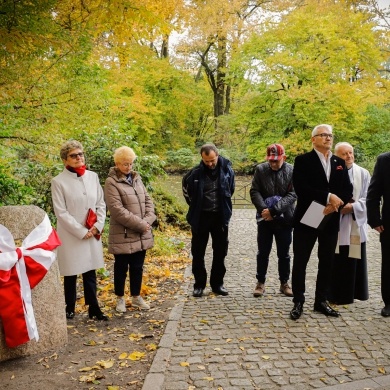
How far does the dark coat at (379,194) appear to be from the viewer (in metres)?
5.14

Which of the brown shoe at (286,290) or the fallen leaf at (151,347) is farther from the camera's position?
the brown shoe at (286,290)

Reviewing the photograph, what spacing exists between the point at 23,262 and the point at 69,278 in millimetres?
1112

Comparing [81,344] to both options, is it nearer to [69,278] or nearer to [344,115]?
[69,278]

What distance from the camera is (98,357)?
4.10m

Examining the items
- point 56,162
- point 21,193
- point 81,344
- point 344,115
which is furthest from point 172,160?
point 81,344

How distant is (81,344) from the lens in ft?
14.4

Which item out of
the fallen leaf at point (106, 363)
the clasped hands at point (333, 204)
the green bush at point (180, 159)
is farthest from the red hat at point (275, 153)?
the green bush at point (180, 159)

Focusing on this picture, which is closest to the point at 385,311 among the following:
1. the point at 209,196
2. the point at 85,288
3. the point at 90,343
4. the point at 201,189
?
the point at 209,196

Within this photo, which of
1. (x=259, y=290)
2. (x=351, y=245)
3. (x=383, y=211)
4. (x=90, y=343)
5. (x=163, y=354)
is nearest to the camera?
(x=163, y=354)

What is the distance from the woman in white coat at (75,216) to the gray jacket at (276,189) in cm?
211

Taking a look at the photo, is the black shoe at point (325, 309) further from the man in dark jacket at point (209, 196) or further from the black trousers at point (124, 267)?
the black trousers at point (124, 267)

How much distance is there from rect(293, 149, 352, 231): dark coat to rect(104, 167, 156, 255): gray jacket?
1884 millimetres

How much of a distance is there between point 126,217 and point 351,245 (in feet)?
9.13

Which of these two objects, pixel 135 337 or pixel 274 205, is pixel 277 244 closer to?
pixel 274 205
